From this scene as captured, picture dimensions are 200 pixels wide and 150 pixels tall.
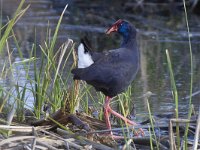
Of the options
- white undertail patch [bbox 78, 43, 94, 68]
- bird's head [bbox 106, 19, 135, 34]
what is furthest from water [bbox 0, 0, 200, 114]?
bird's head [bbox 106, 19, 135, 34]

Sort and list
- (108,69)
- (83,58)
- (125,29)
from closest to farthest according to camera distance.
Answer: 1. (83,58)
2. (108,69)
3. (125,29)

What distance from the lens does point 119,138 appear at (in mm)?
4586

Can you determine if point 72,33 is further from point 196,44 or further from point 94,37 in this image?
point 196,44

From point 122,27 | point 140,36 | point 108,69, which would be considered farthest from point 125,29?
point 140,36

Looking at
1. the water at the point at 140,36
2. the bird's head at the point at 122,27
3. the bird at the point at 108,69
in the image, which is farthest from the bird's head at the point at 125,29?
the water at the point at 140,36

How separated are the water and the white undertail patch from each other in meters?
0.71

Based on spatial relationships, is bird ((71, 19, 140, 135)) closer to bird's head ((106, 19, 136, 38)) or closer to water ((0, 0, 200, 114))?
bird's head ((106, 19, 136, 38))

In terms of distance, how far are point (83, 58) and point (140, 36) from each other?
24.8 ft

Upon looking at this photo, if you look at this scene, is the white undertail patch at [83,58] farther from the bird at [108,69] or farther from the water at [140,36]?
the water at [140,36]

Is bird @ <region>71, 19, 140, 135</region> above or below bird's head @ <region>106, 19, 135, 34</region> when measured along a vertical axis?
below

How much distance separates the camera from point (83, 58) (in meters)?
4.90

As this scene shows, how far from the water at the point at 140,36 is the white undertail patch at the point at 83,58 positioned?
0.71m

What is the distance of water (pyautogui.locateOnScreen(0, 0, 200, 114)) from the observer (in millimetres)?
7268

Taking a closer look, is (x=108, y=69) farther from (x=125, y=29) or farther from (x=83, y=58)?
(x=125, y=29)
